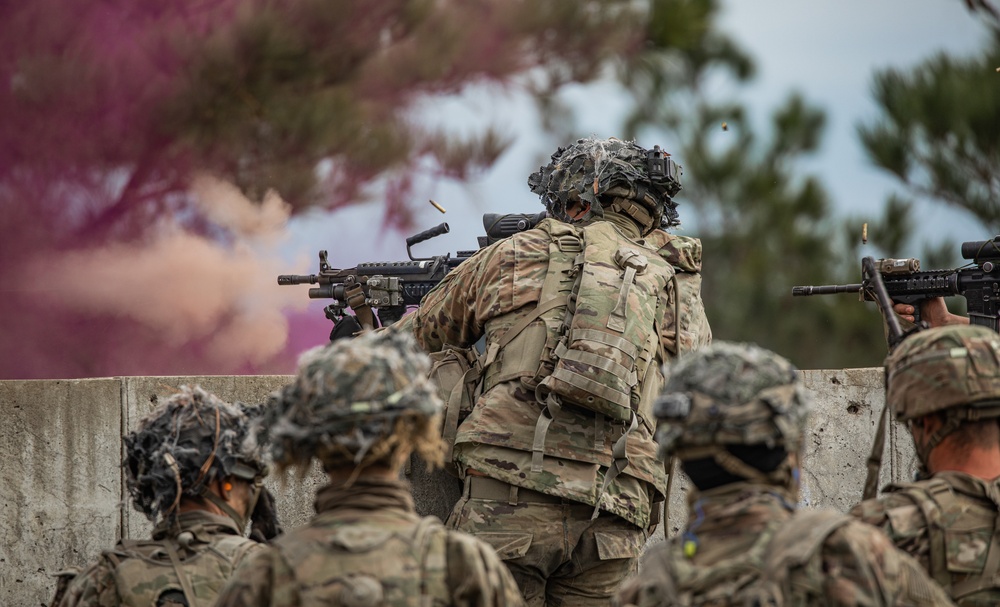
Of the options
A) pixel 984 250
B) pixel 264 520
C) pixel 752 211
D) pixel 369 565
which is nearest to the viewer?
pixel 369 565

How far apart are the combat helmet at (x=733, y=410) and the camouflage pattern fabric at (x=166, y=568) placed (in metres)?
1.37

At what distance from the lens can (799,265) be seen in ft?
50.8

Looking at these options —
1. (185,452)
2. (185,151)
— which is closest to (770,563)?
(185,452)

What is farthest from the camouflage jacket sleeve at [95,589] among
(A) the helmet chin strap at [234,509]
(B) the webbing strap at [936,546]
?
(B) the webbing strap at [936,546]

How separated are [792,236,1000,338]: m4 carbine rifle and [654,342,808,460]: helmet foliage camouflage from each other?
3.63 metres

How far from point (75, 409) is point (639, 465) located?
2.33m

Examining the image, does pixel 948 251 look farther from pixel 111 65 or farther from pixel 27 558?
pixel 27 558

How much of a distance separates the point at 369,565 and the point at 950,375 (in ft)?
4.86

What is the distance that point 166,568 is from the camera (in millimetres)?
3674

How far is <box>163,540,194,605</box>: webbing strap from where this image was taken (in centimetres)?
362

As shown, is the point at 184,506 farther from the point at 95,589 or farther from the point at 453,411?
the point at 453,411

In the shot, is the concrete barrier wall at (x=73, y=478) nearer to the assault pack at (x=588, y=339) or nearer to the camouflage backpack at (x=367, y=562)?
the assault pack at (x=588, y=339)

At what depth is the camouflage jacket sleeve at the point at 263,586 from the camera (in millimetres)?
2918

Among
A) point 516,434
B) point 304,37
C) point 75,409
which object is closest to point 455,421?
point 516,434
